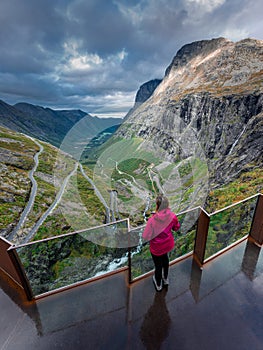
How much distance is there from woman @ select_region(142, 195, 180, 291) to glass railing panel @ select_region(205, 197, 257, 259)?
0.87m

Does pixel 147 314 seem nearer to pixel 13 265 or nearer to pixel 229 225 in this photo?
pixel 13 265

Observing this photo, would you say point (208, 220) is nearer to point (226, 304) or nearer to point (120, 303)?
point (226, 304)

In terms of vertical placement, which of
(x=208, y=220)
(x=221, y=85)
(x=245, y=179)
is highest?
(x=221, y=85)

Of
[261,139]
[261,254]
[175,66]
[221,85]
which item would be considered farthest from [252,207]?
[175,66]

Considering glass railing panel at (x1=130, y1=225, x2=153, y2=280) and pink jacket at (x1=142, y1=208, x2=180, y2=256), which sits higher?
pink jacket at (x1=142, y1=208, x2=180, y2=256)

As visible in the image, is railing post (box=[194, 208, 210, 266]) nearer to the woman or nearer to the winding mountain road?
the woman

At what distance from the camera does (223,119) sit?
195ft

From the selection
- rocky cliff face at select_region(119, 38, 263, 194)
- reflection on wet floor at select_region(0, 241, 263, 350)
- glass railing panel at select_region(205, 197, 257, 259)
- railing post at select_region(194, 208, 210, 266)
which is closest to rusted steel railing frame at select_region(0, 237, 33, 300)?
reflection on wet floor at select_region(0, 241, 263, 350)

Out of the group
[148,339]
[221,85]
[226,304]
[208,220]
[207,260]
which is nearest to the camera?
[148,339]

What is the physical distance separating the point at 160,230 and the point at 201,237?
1.08m

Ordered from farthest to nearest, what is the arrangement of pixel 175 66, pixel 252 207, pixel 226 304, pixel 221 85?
pixel 175 66 < pixel 221 85 < pixel 252 207 < pixel 226 304

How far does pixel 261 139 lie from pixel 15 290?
49.5 metres

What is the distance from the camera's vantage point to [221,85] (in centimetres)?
7494

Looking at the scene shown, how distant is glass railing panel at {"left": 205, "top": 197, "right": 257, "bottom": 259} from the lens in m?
3.03
